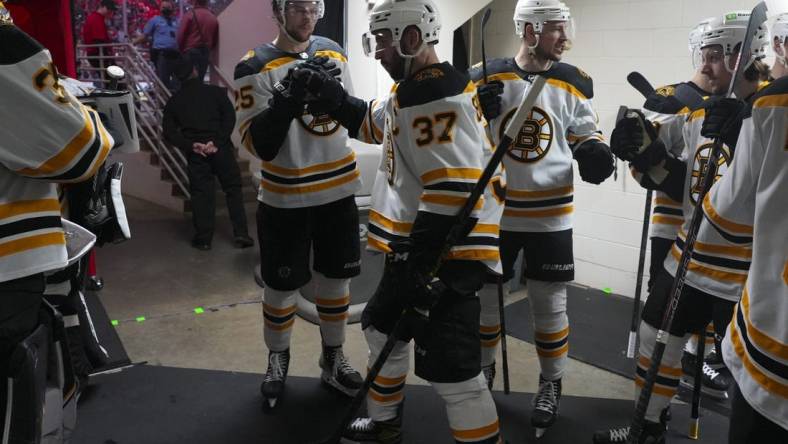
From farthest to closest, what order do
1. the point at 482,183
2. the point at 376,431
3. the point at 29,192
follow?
the point at 376,431 → the point at 482,183 → the point at 29,192

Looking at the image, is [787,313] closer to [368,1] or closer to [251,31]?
[368,1]

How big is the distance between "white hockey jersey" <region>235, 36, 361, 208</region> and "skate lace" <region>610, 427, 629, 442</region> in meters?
1.35

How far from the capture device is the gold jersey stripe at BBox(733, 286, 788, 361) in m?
1.18

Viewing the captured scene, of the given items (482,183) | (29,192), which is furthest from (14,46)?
(482,183)

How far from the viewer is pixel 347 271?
9.36 ft

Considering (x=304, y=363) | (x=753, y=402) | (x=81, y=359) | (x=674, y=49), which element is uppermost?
(x=674, y=49)

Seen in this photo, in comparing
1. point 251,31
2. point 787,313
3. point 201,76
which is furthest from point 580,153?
point 251,31

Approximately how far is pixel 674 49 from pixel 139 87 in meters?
5.34

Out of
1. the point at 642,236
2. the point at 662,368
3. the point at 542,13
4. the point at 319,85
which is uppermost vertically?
the point at 542,13

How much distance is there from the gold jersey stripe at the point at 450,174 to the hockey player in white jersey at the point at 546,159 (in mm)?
747

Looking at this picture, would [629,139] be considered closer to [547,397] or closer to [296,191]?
[547,397]

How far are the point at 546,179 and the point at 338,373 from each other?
3.87ft

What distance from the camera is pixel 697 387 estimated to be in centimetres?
249

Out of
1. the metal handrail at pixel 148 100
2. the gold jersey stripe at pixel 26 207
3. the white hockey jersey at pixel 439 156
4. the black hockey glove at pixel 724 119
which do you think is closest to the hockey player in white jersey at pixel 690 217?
the black hockey glove at pixel 724 119
